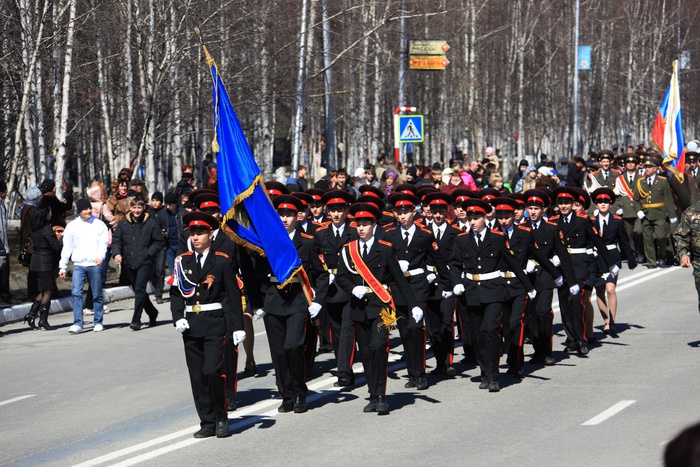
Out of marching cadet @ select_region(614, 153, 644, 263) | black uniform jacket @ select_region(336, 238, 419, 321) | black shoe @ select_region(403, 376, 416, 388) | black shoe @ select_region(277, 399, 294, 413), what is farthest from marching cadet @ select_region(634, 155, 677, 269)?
black shoe @ select_region(277, 399, 294, 413)

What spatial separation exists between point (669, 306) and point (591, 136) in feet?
163

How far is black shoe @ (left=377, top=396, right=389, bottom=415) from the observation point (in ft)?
33.4

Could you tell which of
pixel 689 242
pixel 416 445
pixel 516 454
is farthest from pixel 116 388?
pixel 689 242

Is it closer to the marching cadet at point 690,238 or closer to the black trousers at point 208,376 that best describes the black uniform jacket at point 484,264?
the marching cadet at point 690,238

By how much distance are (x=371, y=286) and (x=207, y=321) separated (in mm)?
1686

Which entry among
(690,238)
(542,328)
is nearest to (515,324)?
(542,328)

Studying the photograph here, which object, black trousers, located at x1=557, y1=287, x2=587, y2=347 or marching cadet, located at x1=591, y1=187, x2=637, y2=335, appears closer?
black trousers, located at x1=557, y1=287, x2=587, y2=347

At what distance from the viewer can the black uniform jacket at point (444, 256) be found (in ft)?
40.9

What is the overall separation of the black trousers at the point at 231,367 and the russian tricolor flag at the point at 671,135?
47.3ft

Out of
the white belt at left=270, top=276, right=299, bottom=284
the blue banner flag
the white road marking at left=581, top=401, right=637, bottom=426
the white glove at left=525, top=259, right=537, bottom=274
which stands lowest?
the white road marking at left=581, top=401, right=637, bottom=426

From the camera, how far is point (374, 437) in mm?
9320

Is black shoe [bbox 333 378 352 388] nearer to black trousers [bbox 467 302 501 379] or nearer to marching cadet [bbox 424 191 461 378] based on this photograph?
marching cadet [bbox 424 191 461 378]

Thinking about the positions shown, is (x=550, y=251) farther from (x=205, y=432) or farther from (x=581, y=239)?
(x=205, y=432)

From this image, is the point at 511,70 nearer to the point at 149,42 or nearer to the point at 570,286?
the point at 149,42
